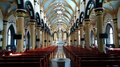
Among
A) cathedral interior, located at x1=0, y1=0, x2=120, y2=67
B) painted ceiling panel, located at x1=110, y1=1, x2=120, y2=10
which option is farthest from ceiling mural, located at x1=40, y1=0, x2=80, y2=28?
painted ceiling panel, located at x1=110, y1=1, x2=120, y2=10

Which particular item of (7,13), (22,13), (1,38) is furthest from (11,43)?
(22,13)

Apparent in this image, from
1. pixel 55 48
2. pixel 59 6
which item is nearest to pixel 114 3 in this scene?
pixel 55 48

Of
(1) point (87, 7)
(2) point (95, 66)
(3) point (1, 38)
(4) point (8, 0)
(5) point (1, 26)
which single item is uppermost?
(4) point (8, 0)

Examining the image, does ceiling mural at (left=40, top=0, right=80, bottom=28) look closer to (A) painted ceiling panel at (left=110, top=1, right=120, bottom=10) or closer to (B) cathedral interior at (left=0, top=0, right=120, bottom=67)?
(B) cathedral interior at (left=0, top=0, right=120, bottom=67)

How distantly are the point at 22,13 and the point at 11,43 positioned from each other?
15446 mm

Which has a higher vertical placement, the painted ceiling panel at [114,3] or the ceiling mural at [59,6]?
the ceiling mural at [59,6]

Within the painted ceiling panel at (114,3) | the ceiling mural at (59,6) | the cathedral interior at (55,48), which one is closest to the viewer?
the cathedral interior at (55,48)

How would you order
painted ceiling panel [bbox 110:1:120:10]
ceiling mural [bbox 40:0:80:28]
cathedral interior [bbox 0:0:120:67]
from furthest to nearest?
ceiling mural [bbox 40:0:80:28]
painted ceiling panel [bbox 110:1:120:10]
cathedral interior [bbox 0:0:120:67]

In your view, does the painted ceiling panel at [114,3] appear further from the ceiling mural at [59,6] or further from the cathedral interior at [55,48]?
the ceiling mural at [59,6]

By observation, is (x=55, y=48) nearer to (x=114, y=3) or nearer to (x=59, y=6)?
(x=114, y=3)

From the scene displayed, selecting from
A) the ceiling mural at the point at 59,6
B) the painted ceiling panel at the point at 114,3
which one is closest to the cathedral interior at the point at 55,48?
the painted ceiling panel at the point at 114,3

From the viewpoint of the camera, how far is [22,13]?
36.0 ft

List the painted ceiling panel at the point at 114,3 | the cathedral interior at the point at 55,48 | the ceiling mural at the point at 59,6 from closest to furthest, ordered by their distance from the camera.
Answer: the cathedral interior at the point at 55,48, the painted ceiling panel at the point at 114,3, the ceiling mural at the point at 59,6

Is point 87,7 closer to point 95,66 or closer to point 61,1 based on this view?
point 95,66
